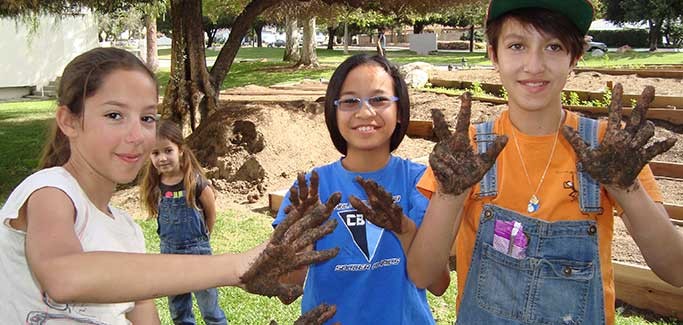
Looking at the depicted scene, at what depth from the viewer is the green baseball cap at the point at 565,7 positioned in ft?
6.25

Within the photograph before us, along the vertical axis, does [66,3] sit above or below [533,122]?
above

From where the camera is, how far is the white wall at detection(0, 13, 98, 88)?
19.2 metres

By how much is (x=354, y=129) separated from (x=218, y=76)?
23.4 feet

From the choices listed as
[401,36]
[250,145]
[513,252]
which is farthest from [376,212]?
[401,36]

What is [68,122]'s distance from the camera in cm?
175

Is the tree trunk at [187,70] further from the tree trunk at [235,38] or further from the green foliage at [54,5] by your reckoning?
the green foliage at [54,5]

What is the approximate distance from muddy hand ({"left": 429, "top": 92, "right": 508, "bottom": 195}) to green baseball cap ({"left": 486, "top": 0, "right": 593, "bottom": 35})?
1.55ft

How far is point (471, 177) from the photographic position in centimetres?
165

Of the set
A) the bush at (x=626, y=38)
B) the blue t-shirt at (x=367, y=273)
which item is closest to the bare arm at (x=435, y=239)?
the blue t-shirt at (x=367, y=273)

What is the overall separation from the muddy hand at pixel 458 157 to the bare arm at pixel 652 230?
0.36 meters

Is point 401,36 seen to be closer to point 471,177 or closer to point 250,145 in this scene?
point 250,145

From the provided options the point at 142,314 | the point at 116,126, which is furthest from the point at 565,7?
the point at 142,314

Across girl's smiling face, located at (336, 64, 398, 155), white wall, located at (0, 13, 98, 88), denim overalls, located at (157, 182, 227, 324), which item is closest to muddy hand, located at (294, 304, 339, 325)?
girl's smiling face, located at (336, 64, 398, 155)

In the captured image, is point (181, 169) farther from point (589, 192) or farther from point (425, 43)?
point (425, 43)
